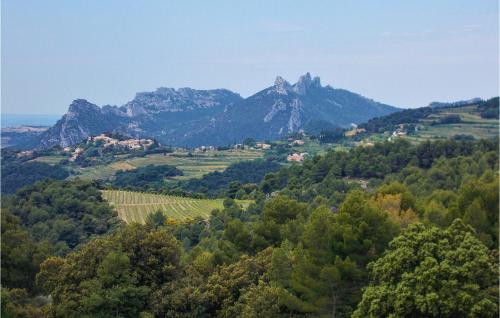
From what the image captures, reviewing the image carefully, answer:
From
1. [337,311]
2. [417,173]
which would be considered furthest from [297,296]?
[417,173]

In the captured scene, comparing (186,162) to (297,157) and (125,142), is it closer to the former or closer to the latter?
(297,157)

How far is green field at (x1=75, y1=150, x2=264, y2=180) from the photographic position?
113938 mm

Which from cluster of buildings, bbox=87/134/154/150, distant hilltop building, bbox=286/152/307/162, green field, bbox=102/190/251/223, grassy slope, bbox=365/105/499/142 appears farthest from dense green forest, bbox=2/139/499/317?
cluster of buildings, bbox=87/134/154/150

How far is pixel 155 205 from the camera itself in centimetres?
6531

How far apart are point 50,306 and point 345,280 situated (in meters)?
11.2

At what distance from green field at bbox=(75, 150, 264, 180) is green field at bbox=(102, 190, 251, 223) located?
3588 cm

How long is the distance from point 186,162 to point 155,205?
193 ft

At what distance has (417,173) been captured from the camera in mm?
55500

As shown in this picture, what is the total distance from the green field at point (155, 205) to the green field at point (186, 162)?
35884mm

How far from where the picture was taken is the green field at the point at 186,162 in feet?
374

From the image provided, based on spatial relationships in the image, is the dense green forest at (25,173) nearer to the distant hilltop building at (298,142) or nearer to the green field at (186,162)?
the green field at (186,162)

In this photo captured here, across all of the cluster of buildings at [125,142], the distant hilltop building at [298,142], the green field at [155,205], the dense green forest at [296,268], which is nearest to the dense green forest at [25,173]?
the cluster of buildings at [125,142]

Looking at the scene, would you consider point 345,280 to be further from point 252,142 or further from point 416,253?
point 252,142

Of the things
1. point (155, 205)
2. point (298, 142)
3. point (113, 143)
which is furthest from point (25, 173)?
point (298, 142)
